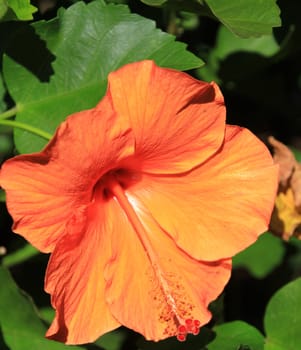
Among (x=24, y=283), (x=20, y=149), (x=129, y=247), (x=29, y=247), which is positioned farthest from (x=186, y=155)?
(x=24, y=283)

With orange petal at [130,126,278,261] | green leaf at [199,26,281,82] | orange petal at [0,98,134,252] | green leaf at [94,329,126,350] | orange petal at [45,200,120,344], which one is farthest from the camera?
green leaf at [94,329,126,350]

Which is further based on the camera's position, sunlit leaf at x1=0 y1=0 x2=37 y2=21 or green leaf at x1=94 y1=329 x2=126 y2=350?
green leaf at x1=94 y1=329 x2=126 y2=350

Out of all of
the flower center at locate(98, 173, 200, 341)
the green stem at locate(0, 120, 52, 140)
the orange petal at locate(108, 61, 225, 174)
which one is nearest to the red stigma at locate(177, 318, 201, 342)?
the flower center at locate(98, 173, 200, 341)

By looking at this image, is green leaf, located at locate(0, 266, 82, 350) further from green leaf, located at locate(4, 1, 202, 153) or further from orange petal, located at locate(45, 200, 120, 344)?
green leaf, located at locate(4, 1, 202, 153)

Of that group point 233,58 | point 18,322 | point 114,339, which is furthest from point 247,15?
point 114,339

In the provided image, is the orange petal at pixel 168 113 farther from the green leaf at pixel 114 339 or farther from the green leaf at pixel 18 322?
the green leaf at pixel 114 339

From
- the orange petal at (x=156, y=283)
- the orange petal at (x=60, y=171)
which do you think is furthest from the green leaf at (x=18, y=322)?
the orange petal at (x=60, y=171)

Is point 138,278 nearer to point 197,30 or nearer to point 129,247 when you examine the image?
point 129,247

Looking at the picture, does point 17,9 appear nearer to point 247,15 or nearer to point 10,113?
point 10,113
